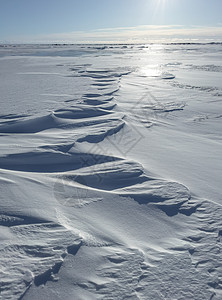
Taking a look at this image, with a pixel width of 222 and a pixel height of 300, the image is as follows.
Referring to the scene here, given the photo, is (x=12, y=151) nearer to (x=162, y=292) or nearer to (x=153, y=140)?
(x=153, y=140)

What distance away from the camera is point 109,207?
2.11m

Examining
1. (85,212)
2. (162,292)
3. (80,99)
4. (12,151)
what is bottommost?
(162,292)

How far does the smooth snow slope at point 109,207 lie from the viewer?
147 cm

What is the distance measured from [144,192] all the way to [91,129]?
1.83 m

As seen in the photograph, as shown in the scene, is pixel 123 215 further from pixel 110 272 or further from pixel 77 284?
pixel 77 284

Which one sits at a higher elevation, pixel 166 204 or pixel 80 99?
pixel 80 99

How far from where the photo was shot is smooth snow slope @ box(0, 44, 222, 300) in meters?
1.47

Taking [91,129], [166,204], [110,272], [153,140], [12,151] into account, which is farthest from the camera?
[91,129]

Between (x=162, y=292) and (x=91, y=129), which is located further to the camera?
(x=91, y=129)

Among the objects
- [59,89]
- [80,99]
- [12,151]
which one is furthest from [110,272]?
[59,89]

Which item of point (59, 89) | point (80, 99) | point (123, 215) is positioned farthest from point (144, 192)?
point (59, 89)

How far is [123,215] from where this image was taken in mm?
2025

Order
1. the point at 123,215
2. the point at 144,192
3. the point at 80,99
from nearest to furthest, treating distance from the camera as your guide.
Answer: the point at 123,215 → the point at 144,192 → the point at 80,99

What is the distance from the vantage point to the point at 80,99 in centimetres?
553
